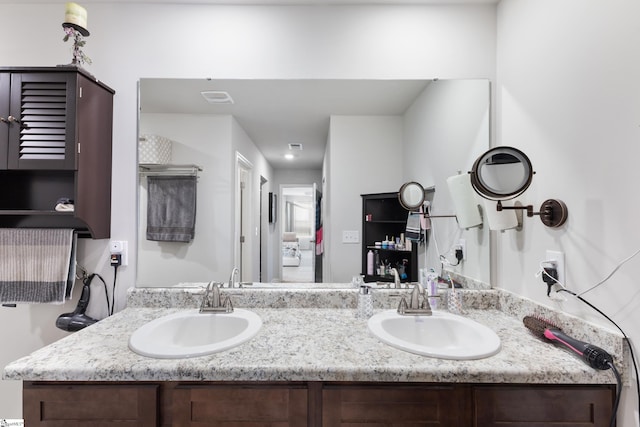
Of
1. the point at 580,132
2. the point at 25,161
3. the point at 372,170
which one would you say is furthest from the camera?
the point at 372,170

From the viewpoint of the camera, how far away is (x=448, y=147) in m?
1.55

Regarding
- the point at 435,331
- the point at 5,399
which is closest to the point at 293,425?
the point at 435,331

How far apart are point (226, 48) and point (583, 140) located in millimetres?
1652

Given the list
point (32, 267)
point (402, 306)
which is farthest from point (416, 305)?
point (32, 267)

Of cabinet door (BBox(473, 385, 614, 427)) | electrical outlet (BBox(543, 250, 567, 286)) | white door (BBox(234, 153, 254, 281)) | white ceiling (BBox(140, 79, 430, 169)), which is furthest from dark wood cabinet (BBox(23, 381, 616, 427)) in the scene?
white ceiling (BBox(140, 79, 430, 169))

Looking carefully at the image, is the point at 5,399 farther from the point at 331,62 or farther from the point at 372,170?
the point at 331,62

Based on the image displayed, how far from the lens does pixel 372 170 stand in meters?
1.64

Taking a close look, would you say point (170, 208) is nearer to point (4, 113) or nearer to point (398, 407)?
point (4, 113)

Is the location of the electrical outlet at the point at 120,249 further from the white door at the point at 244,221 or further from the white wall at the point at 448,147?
the white wall at the point at 448,147

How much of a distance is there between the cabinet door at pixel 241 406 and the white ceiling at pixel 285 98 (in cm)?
135

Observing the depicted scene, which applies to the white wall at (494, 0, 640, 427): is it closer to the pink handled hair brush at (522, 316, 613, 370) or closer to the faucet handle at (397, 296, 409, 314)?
the pink handled hair brush at (522, 316, 613, 370)

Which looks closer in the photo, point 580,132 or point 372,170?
point 580,132

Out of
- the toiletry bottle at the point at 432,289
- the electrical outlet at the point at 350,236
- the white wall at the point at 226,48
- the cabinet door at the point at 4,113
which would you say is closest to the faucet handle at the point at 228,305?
the white wall at the point at 226,48

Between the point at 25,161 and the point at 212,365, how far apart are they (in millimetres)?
1285
